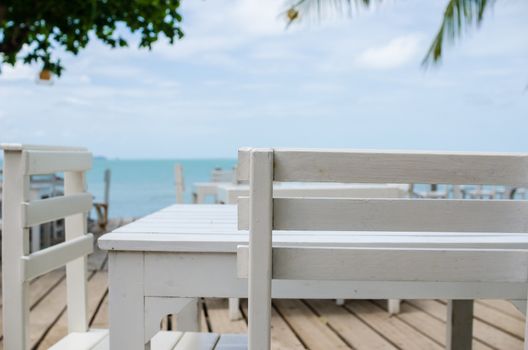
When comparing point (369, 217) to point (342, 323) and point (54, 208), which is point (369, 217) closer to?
point (54, 208)

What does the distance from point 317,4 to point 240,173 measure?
7.44 metres

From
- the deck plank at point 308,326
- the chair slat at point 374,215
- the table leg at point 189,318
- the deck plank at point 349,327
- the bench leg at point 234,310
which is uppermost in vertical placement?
the chair slat at point 374,215

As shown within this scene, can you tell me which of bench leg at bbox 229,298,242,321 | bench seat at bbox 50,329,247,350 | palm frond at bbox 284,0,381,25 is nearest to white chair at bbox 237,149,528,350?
bench seat at bbox 50,329,247,350

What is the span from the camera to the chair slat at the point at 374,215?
2.88 feet

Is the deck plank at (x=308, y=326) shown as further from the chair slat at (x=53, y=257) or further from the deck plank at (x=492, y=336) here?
the chair slat at (x=53, y=257)

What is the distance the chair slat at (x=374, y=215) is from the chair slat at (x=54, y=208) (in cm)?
86

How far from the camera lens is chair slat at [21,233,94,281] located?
1459 mm

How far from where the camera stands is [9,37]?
23.7ft

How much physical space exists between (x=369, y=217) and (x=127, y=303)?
52 cm

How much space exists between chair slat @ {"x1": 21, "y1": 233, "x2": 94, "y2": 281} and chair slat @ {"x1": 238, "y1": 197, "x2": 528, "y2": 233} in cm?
86

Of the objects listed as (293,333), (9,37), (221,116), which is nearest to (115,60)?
(221,116)

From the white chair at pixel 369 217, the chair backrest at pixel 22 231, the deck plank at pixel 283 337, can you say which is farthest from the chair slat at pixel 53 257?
the deck plank at pixel 283 337

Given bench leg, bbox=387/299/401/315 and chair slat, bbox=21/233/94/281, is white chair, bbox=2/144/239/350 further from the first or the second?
bench leg, bbox=387/299/401/315

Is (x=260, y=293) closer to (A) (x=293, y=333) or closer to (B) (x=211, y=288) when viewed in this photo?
(B) (x=211, y=288)
